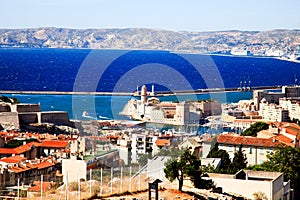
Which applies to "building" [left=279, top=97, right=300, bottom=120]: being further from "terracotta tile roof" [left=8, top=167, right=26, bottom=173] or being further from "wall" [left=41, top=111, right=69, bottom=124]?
"terracotta tile roof" [left=8, top=167, right=26, bottom=173]

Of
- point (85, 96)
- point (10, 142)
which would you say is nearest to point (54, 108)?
point (85, 96)

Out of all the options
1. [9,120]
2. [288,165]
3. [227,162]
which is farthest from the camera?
[9,120]

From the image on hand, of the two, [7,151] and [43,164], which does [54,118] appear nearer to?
[7,151]

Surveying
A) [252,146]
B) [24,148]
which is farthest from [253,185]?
[24,148]

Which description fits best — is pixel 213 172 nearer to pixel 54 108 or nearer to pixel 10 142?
pixel 10 142

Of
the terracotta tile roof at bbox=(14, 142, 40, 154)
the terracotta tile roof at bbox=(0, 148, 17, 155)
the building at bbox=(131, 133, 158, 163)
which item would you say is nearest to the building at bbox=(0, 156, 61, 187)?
the terracotta tile roof at bbox=(0, 148, 17, 155)
